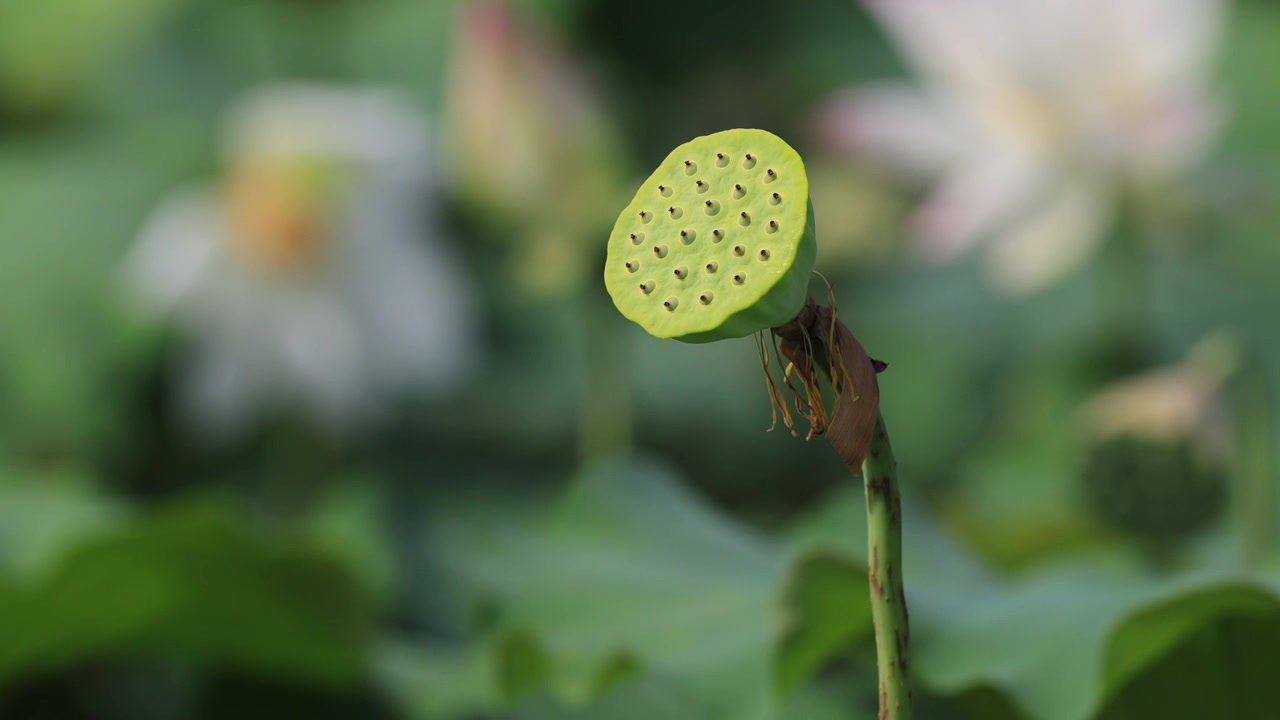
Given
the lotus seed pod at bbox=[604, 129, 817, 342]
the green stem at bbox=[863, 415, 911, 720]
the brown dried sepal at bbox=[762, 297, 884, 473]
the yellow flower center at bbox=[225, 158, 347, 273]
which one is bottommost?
the yellow flower center at bbox=[225, 158, 347, 273]

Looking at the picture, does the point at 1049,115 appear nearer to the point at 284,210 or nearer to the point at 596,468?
the point at 596,468

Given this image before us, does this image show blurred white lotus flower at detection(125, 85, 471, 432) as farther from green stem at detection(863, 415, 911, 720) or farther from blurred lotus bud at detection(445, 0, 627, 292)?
green stem at detection(863, 415, 911, 720)

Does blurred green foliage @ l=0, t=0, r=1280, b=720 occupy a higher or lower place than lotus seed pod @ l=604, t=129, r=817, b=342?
lower

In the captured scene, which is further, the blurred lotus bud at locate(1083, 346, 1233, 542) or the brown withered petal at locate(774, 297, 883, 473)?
the blurred lotus bud at locate(1083, 346, 1233, 542)

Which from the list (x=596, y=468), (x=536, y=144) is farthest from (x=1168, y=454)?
(x=536, y=144)

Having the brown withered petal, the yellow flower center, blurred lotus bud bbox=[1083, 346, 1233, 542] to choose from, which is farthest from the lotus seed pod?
the yellow flower center

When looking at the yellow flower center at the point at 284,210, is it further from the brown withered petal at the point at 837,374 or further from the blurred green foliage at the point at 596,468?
the brown withered petal at the point at 837,374

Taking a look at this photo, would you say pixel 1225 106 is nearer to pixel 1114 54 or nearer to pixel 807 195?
pixel 1114 54
